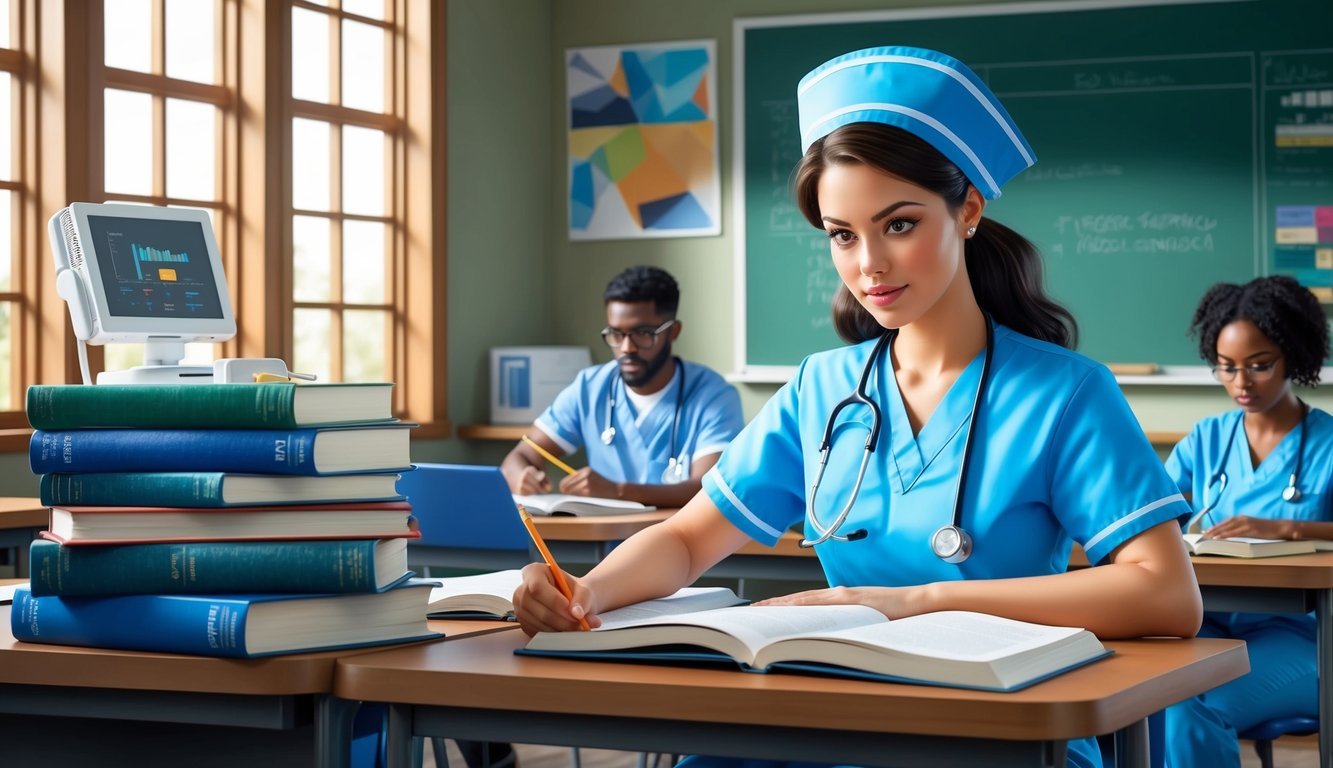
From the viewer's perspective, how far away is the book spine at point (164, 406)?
1.40 m

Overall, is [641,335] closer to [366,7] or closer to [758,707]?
[366,7]

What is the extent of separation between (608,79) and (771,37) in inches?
27.3

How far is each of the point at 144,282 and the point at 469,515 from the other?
110cm

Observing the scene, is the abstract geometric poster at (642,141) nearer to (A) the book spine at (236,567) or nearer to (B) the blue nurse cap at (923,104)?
(B) the blue nurse cap at (923,104)

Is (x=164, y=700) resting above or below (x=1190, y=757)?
above

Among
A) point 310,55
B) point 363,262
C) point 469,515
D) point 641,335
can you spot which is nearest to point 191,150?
point 310,55

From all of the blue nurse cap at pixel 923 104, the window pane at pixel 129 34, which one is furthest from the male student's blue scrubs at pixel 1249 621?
the window pane at pixel 129 34

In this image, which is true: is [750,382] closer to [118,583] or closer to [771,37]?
[771,37]

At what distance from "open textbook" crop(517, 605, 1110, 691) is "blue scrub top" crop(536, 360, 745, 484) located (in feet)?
8.81

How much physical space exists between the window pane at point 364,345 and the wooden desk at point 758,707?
12.6ft

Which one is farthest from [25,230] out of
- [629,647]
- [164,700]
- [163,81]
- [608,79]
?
[629,647]

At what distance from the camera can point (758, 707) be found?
1.18 metres

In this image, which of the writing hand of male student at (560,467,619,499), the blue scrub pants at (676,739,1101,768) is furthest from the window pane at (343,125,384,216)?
the blue scrub pants at (676,739,1101,768)

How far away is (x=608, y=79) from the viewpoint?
5898 mm
